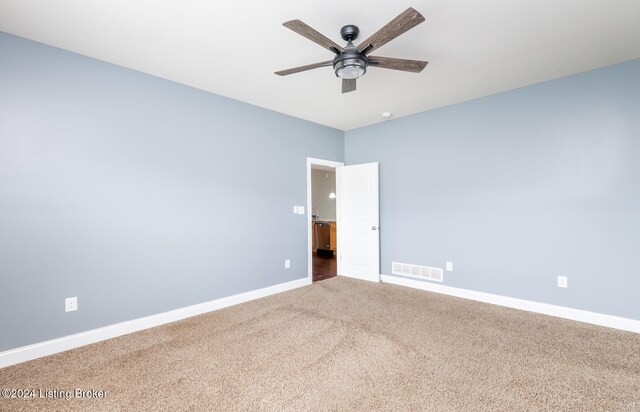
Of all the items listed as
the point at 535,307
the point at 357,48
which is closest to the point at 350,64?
the point at 357,48

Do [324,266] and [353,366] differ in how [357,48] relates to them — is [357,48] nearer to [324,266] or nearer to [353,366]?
[353,366]

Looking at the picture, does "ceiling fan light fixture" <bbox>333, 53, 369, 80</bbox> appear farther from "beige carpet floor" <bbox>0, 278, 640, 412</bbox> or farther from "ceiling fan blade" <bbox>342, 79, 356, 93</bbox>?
"beige carpet floor" <bbox>0, 278, 640, 412</bbox>

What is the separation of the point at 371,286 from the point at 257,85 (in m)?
3.31

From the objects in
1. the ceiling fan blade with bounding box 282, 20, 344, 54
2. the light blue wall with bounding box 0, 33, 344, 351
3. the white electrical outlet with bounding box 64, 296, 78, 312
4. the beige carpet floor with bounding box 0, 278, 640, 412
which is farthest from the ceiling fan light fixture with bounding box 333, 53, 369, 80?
Answer: the white electrical outlet with bounding box 64, 296, 78, 312

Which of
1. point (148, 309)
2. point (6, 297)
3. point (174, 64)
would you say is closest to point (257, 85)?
point (174, 64)

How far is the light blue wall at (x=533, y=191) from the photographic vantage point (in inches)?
113

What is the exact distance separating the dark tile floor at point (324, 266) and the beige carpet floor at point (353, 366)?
6.12 ft

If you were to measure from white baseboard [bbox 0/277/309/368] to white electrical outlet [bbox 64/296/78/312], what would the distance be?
0.24 metres

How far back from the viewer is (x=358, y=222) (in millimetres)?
4910

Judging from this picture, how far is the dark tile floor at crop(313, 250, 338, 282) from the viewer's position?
5160 mm

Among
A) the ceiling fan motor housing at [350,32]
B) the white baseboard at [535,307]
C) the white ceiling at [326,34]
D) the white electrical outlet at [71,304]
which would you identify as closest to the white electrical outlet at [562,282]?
the white baseboard at [535,307]

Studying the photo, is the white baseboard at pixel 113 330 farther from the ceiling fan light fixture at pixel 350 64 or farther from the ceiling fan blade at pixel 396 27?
the ceiling fan blade at pixel 396 27

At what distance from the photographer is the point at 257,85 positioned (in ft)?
10.8

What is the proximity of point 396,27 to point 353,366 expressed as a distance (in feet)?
7.99
